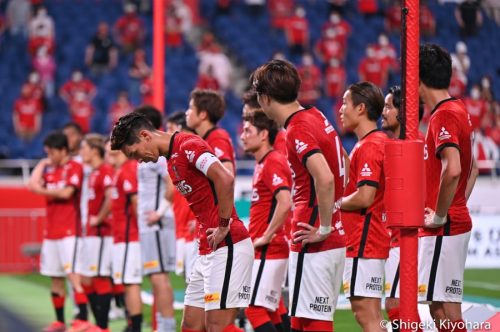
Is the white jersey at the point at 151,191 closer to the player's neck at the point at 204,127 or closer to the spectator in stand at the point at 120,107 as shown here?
the player's neck at the point at 204,127

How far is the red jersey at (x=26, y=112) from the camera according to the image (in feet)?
68.7

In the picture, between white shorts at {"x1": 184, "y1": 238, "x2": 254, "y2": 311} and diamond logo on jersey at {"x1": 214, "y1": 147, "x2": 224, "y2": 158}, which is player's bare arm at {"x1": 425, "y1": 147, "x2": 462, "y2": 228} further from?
diamond logo on jersey at {"x1": 214, "y1": 147, "x2": 224, "y2": 158}

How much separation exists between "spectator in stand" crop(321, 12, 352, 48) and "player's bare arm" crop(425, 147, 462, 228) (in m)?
19.8

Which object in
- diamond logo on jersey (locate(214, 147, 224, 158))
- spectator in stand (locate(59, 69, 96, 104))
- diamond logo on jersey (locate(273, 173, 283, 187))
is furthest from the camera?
spectator in stand (locate(59, 69, 96, 104))

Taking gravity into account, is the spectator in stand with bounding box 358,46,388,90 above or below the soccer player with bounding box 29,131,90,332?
above

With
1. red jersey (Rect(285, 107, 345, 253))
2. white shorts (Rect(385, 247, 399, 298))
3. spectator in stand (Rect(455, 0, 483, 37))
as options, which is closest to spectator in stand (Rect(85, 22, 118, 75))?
spectator in stand (Rect(455, 0, 483, 37))

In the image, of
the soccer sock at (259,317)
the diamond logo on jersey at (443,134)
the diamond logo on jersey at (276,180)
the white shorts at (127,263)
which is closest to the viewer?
the diamond logo on jersey at (443,134)

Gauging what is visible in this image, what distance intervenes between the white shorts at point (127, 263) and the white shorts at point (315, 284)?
12.8 ft

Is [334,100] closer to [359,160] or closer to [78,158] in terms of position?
[78,158]

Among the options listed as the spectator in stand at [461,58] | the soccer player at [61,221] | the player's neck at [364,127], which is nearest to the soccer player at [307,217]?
the player's neck at [364,127]

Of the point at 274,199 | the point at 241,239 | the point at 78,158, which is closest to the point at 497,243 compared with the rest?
the point at 78,158

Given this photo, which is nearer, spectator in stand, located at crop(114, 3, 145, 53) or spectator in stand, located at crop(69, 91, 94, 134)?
spectator in stand, located at crop(69, 91, 94, 134)

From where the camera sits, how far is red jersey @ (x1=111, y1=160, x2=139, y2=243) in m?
9.50

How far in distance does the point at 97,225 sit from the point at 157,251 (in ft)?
5.99
